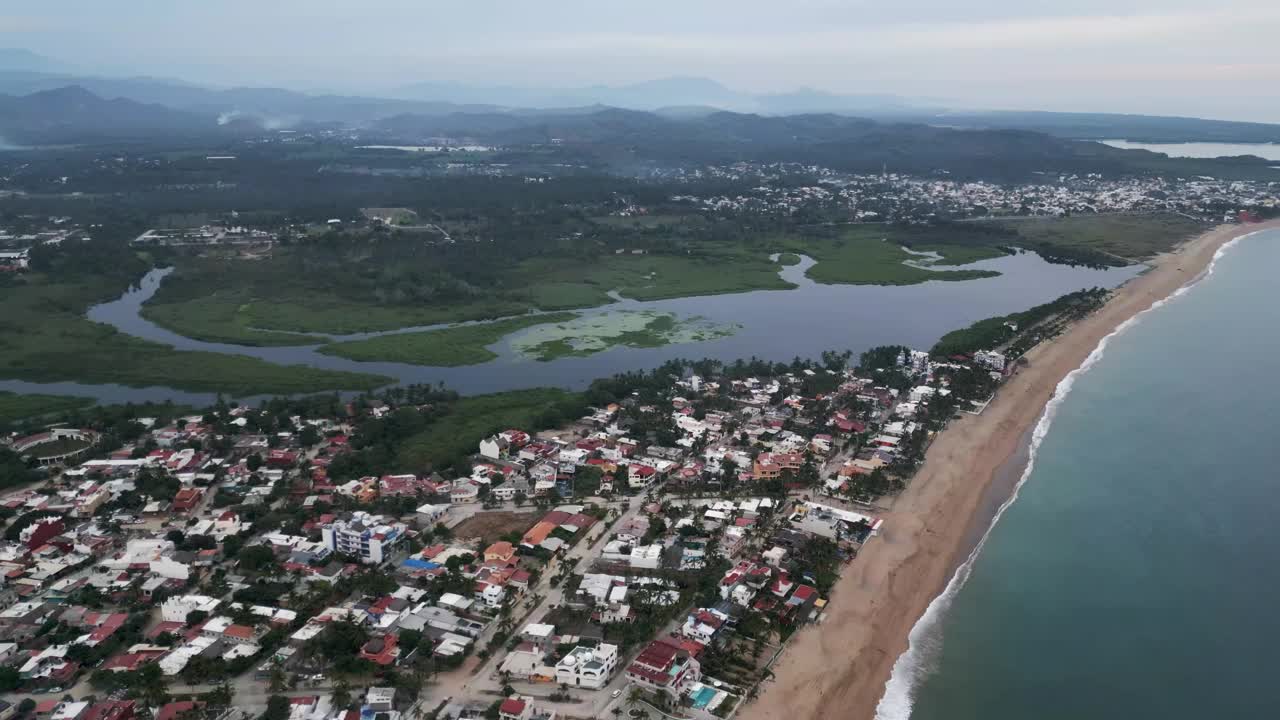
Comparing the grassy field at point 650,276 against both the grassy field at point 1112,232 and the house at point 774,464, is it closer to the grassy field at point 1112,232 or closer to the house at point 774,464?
the house at point 774,464

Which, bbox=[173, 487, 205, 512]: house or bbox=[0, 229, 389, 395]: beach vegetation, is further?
bbox=[0, 229, 389, 395]: beach vegetation

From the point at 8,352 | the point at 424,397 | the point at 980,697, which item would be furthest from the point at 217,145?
the point at 980,697

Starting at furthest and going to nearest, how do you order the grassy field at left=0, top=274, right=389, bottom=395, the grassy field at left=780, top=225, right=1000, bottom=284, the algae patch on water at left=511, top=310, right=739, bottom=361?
the grassy field at left=780, top=225, right=1000, bottom=284 → the algae patch on water at left=511, top=310, right=739, bottom=361 → the grassy field at left=0, top=274, right=389, bottom=395

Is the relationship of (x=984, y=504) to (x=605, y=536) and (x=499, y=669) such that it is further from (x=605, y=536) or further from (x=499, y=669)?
(x=499, y=669)

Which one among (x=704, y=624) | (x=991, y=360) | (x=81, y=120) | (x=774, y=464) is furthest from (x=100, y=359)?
(x=81, y=120)

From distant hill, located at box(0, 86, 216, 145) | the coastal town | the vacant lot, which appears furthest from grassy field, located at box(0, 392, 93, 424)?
distant hill, located at box(0, 86, 216, 145)

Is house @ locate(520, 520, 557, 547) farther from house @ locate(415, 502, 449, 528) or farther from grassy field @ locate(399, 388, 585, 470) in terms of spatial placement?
grassy field @ locate(399, 388, 585, 470)

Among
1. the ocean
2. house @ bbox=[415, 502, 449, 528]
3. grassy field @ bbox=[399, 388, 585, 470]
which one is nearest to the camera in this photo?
the ocean

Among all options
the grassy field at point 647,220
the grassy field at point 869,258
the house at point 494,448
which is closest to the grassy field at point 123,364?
the house at point 494,448
